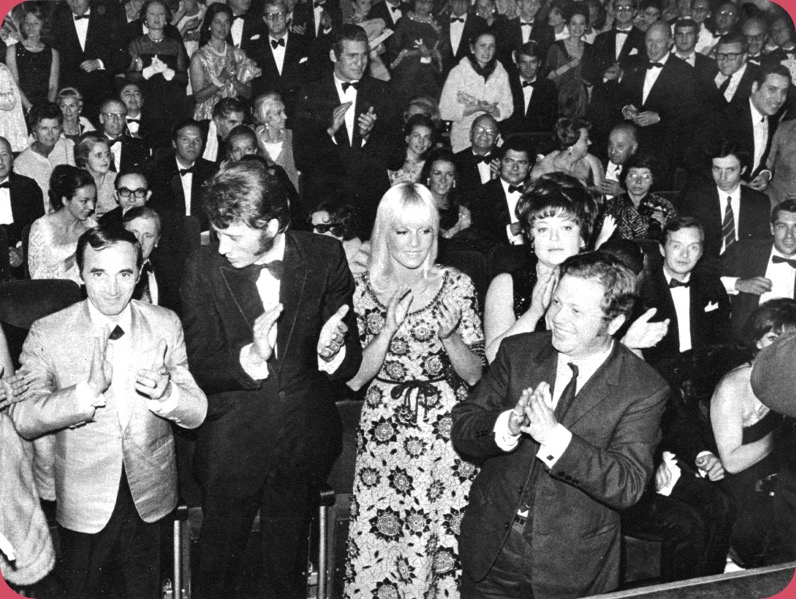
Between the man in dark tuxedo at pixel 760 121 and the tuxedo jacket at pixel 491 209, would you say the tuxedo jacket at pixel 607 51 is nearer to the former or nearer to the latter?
the man in dark tuxedo at pixel 760 121

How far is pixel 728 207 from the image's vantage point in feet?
19.2

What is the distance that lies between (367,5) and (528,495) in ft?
19.8

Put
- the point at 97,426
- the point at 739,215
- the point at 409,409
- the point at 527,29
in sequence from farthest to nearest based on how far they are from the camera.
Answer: the point at 527,29 < the point at 739,215 < the point at 409,409 < the point at 97,426

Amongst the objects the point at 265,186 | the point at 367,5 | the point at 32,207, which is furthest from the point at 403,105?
the point at 265,186

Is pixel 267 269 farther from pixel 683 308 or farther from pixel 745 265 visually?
pixel 745 265

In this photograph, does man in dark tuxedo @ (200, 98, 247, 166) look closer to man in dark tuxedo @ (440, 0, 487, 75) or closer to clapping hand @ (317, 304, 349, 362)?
man in dark tuxedo @ (440, 0, 487, 75)

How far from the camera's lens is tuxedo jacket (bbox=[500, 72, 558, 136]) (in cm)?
751

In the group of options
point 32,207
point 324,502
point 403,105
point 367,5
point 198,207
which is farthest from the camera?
point 367,5

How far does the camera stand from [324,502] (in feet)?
10.1

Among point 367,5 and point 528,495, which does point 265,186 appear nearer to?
point 528,495

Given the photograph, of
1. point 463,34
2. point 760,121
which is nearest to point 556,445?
point 760,121

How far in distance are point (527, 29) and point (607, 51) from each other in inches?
29.5

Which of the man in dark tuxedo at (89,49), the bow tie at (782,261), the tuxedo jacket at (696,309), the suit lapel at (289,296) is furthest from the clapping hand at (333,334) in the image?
the man in dark tuxedo at (89,49)

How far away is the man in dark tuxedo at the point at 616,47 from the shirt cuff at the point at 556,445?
595cm
